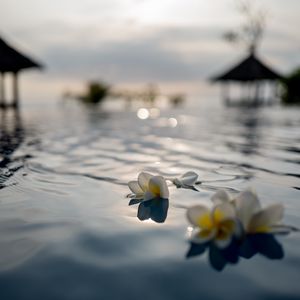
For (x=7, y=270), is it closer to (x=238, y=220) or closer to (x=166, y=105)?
(x=238, y=220)

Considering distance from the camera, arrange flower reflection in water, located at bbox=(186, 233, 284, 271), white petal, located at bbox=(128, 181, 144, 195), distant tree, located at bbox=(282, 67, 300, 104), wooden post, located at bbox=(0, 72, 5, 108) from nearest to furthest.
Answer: flower reflection in water, located at bbox=(186, 233, 284, 271), white petal, located at bbox=(128, 181, 144, 195), wooden post, located at bbox=(0, 72, 5, 108), distant tree, located at bbox=(282, 67, 300, 104)

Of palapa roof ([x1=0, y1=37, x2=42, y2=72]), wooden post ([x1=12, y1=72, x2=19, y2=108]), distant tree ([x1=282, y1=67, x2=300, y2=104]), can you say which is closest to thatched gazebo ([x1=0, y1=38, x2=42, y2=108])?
palapa roof ([x1=0, y1=37, x2=42, y2=72])

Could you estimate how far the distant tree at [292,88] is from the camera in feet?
A: 88.0

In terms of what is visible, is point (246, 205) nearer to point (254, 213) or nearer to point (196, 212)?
point (254, 213)

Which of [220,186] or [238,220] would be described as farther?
[220,186]

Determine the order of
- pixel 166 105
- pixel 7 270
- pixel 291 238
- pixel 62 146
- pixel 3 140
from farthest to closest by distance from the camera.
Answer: pixel 166 105
pixel 3 140
pixel 62 146
pixel 291 238
pixel 7 270

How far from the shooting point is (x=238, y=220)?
71.6 inches

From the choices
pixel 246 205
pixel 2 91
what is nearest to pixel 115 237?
pixel 246 205

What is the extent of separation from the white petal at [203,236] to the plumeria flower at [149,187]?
28.4 inches

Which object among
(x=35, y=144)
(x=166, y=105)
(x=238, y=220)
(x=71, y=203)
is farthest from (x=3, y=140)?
(x=166, y=105)

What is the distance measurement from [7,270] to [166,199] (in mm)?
1281

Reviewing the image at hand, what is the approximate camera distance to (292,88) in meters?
27.1

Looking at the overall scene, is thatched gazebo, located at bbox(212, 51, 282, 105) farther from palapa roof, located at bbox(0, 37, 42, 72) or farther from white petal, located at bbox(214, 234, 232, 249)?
white petal, located at bbox(214, 234, 232, 249)

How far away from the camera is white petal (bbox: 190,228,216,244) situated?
180 cm
